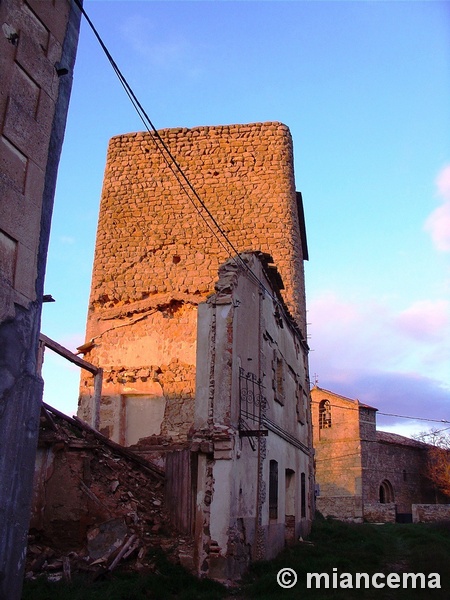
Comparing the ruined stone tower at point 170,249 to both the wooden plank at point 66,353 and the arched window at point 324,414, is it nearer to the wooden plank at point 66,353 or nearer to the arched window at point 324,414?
the wooden plank at point 66,353

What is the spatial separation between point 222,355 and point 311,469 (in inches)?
392

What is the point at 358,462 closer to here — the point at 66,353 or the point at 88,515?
the point at 66,353

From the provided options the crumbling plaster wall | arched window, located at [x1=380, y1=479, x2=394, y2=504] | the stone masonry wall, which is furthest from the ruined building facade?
arched window, located at [x1=380, y1=479, x2=394, y2=504]

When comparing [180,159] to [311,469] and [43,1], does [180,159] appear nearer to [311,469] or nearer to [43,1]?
[311,469]

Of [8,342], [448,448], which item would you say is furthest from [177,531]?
[448,448]

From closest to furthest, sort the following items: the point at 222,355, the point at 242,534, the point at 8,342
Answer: the point at 8,342, the point at 242,534, the point at 222,355

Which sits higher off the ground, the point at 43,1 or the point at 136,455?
the point at 43,1

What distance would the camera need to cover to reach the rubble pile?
897 centimetres

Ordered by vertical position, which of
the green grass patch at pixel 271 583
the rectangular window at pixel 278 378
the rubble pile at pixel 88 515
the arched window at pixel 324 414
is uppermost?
the arched window at pixel 324 414

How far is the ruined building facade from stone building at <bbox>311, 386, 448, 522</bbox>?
64.0 ft

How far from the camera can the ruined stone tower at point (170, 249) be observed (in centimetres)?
1463

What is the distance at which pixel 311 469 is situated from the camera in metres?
18.8

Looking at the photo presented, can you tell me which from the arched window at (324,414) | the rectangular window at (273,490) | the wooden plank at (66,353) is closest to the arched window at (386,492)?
the arched window at (324,414)

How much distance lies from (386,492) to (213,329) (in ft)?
105
